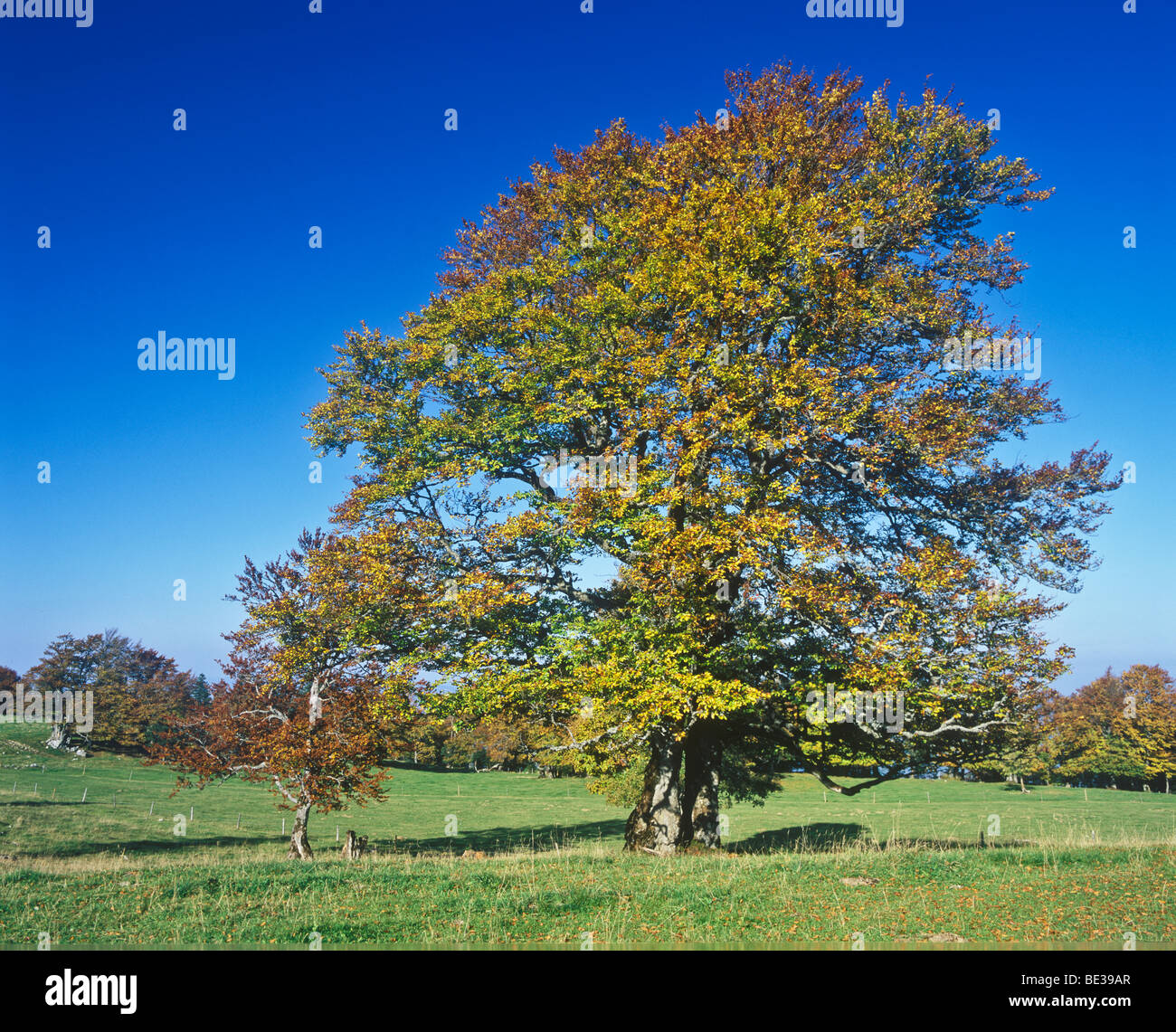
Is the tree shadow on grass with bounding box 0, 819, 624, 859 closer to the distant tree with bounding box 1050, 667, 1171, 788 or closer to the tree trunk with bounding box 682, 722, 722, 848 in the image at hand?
the tree trunk with bounding box 682, 722, 722, 848

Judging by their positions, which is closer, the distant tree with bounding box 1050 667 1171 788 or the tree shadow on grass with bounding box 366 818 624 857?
the tree shadow on grass with bounding box 366 818 624 857

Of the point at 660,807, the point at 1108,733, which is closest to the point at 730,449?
the point at 660,807

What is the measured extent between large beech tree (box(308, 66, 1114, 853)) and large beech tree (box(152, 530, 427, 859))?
57.6 inches

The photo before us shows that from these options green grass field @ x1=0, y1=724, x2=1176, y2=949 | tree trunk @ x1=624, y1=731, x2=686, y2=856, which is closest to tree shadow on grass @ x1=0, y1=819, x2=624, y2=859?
tree trunk @ x1=624, y1=731, x2=686, y2=856

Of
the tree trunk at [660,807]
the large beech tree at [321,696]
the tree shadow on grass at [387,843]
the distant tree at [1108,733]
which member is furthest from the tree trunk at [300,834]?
the distant tree at [1108,733]

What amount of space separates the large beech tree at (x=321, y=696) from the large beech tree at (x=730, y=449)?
1.46m

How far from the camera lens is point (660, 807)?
1917 cm

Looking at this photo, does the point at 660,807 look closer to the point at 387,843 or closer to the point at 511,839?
the point at 511,839

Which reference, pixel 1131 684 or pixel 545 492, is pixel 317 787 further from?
pixel 1131 684

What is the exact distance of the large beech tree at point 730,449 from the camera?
16234 mm

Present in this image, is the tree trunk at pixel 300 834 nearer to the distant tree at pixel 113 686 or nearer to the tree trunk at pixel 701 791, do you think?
the tree trunk at pixel 701 791

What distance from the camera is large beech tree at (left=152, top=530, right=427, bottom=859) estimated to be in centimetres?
1888

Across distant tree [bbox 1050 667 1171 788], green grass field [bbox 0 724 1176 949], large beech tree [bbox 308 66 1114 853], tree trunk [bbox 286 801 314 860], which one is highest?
large beech tree [bbox 308 66 1114 853]

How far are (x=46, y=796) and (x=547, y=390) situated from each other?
4170cm
